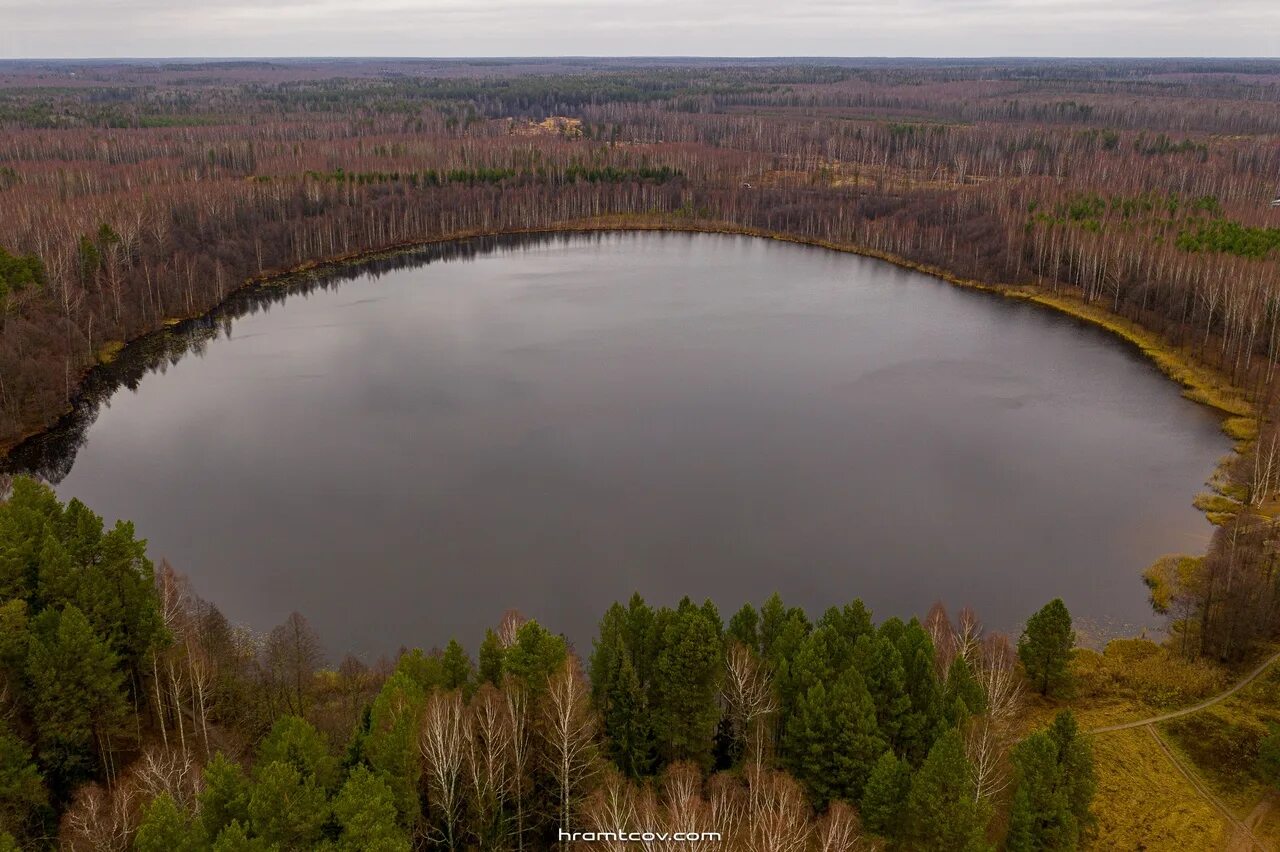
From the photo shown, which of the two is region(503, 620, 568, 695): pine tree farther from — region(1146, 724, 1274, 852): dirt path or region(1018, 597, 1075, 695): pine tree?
region(1146, 724, 1274, 852): dirt path

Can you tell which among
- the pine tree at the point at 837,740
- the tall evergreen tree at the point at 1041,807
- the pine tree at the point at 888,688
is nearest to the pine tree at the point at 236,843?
the pine tree at the point at 837,740

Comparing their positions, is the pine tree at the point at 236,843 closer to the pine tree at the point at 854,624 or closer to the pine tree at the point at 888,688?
the pine tree at the point at 888,688

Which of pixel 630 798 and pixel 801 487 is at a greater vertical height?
pixel 630 798

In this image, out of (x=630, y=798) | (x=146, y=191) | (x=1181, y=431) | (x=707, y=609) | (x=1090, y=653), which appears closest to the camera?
(x=630, y=798)

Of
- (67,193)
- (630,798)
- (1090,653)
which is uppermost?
(67,193)

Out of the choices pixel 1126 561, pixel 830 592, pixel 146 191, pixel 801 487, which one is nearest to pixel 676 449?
pixel 801 487

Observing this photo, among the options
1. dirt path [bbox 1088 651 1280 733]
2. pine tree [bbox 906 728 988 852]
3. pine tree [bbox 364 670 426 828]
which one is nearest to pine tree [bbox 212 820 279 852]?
pine tree [bbox 364 670 426 828]

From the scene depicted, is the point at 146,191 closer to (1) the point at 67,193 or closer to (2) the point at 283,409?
(1) the point at 67,193
